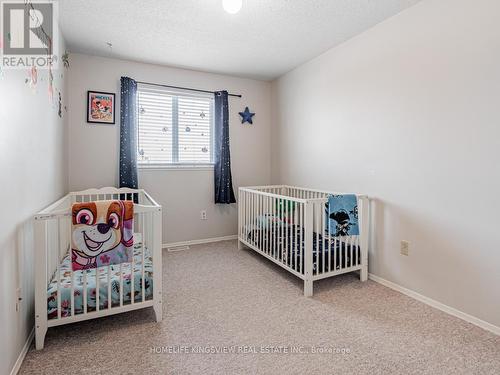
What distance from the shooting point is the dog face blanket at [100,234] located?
1579 millimetres

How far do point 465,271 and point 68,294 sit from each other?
2.51 m

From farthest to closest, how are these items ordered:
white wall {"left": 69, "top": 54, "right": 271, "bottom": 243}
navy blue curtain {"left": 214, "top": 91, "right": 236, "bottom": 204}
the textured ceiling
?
navy blue curtain {"left": 214, "top": 91, "right": 236, "bottom": 204}, white wall {"left": 69, "top": 54, "right": 271, "bottom": 243}, the textured ceiling

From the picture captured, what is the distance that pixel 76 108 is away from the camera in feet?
9.95

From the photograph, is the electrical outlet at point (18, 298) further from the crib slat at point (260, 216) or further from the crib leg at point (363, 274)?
the crib leg at point (363, 274)

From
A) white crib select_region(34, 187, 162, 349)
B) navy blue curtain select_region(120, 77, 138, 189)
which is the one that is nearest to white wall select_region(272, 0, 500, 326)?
white crib select_region(34, 187, 162, 349)

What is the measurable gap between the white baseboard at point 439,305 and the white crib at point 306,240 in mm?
158

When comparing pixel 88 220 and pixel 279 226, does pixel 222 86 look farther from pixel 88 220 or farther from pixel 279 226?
pixel 88 220

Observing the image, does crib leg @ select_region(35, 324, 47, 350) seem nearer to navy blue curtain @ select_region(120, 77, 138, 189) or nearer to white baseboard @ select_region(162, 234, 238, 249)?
navy blue curtain @ select_region(120, 77, 138, 189)

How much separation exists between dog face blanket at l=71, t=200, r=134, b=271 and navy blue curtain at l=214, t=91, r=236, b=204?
201cm

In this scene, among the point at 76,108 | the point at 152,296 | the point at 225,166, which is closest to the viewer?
the point at 152,296

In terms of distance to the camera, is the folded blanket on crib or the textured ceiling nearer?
the textured ceiling

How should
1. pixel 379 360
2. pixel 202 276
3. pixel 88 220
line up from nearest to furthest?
pixel 379 360 < pixel 88 220 < pixel 202 276

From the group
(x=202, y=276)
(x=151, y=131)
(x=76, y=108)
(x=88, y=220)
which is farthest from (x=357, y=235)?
(x=76, y=108)

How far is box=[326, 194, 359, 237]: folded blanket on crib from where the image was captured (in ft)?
7.68
